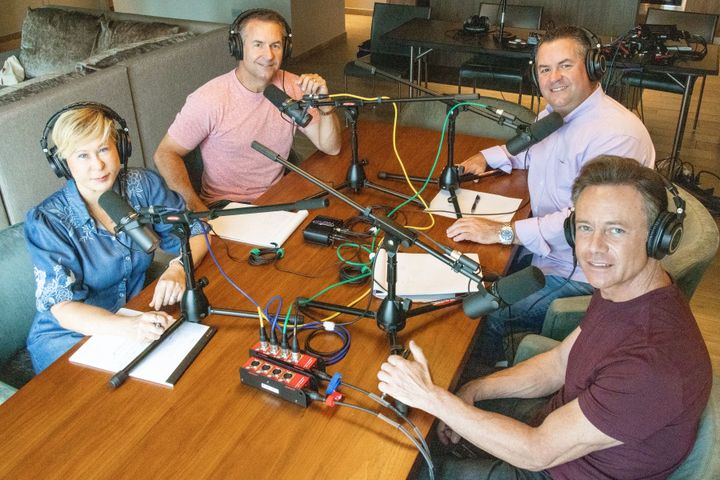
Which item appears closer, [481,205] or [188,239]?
[188,239]

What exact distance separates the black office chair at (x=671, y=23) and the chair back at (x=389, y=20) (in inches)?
63.9

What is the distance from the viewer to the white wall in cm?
635

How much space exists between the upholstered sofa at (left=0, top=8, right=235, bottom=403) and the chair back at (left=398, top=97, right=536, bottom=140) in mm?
1571

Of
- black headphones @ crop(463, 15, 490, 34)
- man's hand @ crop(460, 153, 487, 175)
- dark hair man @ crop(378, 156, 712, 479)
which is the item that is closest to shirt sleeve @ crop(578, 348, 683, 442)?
dark hair man @ crop(378, 156, 712, 479)

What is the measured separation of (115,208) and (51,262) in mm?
478

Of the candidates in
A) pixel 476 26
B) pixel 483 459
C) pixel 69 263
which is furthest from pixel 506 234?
pixel 476 26

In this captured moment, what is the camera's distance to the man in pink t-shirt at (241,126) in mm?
2451

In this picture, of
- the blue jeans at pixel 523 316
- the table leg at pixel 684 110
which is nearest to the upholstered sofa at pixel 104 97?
the blue jeans at pixel 523 316

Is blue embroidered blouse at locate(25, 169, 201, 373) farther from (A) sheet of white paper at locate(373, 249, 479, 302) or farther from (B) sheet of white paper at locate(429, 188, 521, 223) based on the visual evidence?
(B) sheet of white paper at locate(429, 188, 521, 223)

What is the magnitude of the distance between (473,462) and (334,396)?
43cm

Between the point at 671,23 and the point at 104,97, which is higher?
the point at 671,23

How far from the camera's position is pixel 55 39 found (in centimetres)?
491

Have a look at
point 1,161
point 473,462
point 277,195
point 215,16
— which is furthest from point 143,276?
point 215,16

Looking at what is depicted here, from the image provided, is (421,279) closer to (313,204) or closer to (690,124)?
(313,204)
